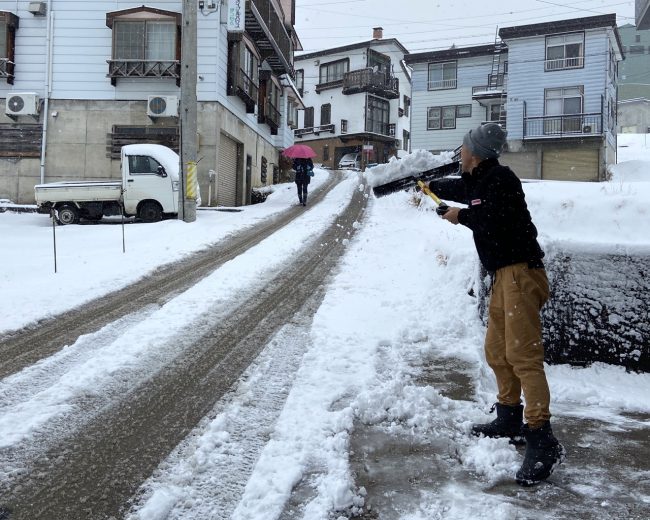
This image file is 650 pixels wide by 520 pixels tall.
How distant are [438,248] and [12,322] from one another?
18.3 feet

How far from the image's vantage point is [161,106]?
17.9 m

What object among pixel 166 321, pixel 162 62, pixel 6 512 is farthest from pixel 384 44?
pixel 6 512

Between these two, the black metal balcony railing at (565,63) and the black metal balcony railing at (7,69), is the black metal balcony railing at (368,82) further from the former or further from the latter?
the black metal balcony railing at (7,69)

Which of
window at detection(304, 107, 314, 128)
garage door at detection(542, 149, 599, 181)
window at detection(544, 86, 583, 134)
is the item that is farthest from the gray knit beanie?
window at detection(304, 107, 314, 128)

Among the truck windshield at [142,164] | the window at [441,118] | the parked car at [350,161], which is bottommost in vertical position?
the truck windshield at [142,164]

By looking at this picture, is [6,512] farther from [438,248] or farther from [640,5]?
[640,5]

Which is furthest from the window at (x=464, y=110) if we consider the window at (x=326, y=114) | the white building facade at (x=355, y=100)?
the window at (x=326, y=114)

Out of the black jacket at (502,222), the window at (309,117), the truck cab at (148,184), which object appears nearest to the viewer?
the black jacket at (502,222)

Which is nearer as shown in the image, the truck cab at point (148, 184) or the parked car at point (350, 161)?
the truck cab at point (148, 184)

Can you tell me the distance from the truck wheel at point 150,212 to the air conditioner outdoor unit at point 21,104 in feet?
22.9

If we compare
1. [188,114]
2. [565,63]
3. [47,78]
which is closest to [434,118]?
[565,63]

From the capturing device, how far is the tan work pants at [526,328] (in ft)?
9.07

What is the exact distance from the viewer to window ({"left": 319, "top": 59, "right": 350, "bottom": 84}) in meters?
46.2

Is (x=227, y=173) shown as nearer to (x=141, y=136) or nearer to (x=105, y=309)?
(x=141, y=136)
